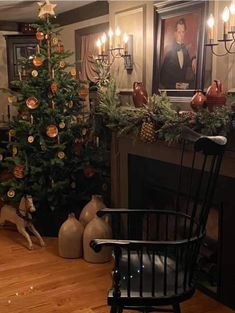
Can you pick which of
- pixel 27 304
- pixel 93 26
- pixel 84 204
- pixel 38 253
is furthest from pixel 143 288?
pixel 93 26

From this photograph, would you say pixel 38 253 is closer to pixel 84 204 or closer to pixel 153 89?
pixel 84 204

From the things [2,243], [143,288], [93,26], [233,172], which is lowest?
[2,243]

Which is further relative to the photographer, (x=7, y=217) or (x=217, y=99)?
(x=7, y=217)

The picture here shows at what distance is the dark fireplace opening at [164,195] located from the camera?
119 inches

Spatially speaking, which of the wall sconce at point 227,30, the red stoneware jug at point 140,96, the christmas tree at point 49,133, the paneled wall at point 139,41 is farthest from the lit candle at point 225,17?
the christmas tree at point 49,133

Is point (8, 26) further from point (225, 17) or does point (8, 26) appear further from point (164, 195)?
point (225, 17)

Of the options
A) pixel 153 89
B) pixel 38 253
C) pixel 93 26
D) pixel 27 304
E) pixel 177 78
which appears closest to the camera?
pixel 27 304

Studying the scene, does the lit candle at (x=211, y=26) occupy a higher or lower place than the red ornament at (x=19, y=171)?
higher

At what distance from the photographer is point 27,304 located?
114 inches

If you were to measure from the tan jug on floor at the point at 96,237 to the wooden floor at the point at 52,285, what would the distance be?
59mm

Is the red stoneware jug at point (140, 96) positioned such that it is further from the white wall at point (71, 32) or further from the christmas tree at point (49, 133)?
the white wall at point (71, 32)

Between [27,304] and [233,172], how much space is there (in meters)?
1.60

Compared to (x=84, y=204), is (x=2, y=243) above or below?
below

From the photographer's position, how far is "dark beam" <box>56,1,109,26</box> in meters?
4.45
